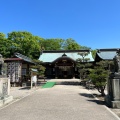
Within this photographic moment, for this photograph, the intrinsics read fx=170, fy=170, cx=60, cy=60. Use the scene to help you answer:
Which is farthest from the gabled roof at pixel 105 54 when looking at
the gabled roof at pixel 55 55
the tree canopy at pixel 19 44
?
the tree canopy at pixel 19 44

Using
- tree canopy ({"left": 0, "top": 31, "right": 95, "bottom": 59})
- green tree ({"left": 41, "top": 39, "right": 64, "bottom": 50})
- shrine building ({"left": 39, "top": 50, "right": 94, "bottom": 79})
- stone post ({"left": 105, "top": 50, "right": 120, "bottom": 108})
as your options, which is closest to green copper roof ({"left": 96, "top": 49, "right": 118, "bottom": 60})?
shrine building ({"left": 39, "top": 50, "right": 94, "bottom": 79})

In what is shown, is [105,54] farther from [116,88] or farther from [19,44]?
[116,88]

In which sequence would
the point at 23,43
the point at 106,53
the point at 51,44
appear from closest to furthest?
the point at 106,53 → the point at 23,43 → the point at 51,44

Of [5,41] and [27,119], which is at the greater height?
[5,41]

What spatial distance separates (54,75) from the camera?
36406mm

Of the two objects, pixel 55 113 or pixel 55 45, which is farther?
pixel 55 45

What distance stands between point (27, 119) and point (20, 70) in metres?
17.3

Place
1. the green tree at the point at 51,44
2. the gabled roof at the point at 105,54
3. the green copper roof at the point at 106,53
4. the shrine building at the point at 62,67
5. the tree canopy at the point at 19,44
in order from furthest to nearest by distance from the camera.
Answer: the green tree at the point at 51,44
the tree canopy at the point at 19,44
the shrine building at the point at 62,67
the green copper roof at the point at 106,53
the gabled roof at the point at 105,54

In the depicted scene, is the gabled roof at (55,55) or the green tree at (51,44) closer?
the gabled roof at (55,55)

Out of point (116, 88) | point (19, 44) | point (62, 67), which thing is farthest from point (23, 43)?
point (116, 88)

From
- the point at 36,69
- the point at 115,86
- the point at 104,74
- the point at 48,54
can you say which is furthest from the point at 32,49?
the point at 115,86

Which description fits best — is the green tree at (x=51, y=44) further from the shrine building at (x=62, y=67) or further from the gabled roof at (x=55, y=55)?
the shrine building at (x=62, y=67)

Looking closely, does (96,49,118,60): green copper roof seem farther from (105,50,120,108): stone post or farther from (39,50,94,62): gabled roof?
(105,50,120,108): stone post

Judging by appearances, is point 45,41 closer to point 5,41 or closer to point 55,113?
point 5,41
